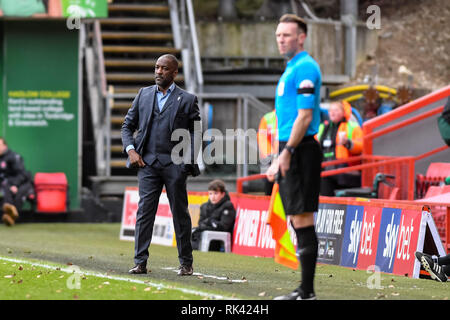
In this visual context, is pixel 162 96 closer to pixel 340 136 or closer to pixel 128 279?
pixel 128 279

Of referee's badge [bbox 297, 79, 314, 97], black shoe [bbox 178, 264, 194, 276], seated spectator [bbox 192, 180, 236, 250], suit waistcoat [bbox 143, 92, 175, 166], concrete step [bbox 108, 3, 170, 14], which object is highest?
concrete step [bbox 108, 3, 170, 14]

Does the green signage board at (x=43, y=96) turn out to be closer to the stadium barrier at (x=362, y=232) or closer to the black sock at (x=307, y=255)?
the stadium barrier at (x=362, y=232)

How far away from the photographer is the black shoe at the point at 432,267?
10.5m

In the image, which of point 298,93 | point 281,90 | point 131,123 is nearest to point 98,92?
point 131,123

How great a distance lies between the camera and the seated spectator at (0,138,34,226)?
19.6 meters

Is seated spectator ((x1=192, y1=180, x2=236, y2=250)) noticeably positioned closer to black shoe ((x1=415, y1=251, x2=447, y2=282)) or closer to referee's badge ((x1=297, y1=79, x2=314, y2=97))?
black shoe ((x1=415, y1=251, x2=447, y2=282))

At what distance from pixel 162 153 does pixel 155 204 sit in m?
0.48

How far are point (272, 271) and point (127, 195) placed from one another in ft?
22.8

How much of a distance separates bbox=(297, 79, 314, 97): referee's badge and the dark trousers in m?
2.32

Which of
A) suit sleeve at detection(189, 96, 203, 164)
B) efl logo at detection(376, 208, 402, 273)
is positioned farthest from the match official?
efl logo at detection(376, 208, 402, 273)

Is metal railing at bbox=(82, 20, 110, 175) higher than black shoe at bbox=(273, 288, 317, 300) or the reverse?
higher

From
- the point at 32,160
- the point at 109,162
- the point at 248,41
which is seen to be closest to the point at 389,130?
the point at 109,162

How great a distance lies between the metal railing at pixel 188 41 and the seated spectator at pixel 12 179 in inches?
159

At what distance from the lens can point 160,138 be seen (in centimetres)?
995
